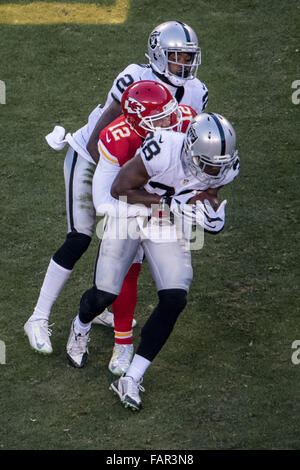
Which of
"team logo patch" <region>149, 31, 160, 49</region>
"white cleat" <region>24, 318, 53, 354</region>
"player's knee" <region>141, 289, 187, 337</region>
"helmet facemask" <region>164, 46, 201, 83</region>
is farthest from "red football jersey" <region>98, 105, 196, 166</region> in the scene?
"white cleat" <region>24, 318, 53, 354</region>

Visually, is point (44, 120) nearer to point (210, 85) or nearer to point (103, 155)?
point (210, 85)

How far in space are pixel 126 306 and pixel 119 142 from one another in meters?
1.11

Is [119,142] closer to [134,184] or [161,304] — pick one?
[134,184]

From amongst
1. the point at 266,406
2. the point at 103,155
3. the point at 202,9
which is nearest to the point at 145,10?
the point at 202,9

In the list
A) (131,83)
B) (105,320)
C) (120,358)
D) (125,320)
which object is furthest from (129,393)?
(131,83)

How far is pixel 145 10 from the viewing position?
9.88 metres

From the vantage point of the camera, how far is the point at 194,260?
6.66 metres

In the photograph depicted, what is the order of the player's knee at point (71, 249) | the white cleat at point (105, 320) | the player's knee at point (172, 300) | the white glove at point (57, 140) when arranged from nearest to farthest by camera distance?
the player's knee at point (172, 300) → the player's knee at point (71, 249) → the white glove at point (57, 140) → the white cleat at point (105, 320)

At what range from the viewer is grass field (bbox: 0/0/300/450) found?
4949 mm

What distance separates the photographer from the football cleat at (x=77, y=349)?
545 cm

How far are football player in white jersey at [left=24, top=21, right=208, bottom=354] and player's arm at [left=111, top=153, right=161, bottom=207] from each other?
1.81 feet

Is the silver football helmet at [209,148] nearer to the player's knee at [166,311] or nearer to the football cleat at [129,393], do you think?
the player's knee at [166,311]

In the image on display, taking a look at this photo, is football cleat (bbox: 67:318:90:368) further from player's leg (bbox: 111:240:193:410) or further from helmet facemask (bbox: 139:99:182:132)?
helmet facemask (bbox: 139:99:182:132)

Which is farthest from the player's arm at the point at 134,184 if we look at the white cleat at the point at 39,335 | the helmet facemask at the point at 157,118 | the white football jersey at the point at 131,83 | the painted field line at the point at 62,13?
the painted field line at the point at 62,13
